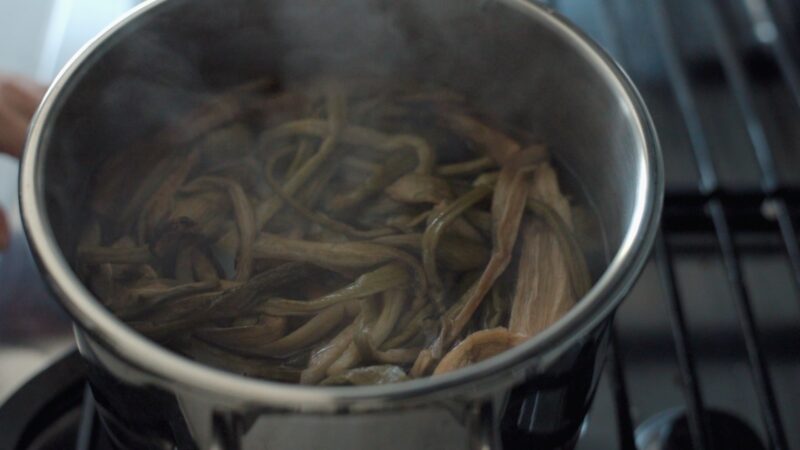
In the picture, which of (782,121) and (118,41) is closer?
(118,41)

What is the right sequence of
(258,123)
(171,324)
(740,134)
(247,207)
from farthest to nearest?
1. (740,134)
2. (258,123)
3. (247,207)
4. (171,324)

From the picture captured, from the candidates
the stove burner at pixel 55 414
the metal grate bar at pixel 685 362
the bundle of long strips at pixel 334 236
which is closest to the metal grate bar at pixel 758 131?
the metal grate bar at pixel 685 362

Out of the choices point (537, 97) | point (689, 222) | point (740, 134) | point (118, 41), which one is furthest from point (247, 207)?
point (740, 134)

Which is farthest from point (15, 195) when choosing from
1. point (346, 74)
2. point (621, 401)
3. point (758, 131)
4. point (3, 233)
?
point (758, 131)

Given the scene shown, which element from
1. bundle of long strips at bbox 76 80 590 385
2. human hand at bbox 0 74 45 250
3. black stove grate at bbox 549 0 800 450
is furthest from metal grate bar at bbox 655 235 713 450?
human hand at bbox 0 74 45 250

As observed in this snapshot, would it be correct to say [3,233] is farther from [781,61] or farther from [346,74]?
[781,61]

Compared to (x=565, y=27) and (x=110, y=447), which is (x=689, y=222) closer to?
(x=565, y=27)

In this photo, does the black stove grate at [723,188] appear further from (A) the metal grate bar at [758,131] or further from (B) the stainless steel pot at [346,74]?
(B) the stainless steel pot at [346,74]
